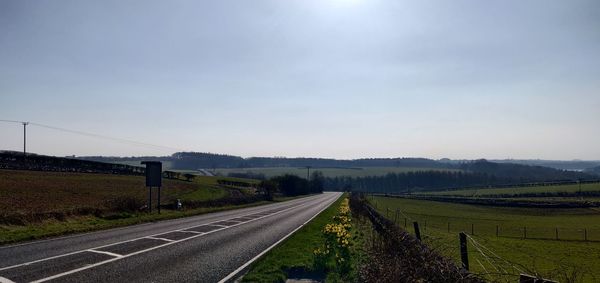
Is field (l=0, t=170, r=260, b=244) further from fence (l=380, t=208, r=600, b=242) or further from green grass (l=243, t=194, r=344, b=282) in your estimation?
fence (l=380, t=208, r=600, b=242)

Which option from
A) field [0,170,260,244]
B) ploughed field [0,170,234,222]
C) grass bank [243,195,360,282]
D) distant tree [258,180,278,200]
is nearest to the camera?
grass bank [243,195,360,282]

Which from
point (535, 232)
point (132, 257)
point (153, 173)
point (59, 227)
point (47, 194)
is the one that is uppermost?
point (153, 173)

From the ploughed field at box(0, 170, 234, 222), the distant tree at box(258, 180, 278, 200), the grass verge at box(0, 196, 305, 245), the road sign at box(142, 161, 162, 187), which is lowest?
the distant tree at box(258, 180, 278, 200)

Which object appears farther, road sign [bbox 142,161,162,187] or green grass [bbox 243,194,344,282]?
road sign [bbox 142,161,162,187]

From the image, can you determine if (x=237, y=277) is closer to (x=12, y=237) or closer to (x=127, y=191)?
(x=12, y=237)

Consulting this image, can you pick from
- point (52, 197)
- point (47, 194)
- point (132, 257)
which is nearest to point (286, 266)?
point (132, 257)

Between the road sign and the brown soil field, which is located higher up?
the road sign

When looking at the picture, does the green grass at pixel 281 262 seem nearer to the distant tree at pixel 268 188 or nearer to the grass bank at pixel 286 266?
the grass bank at pixel 286 266

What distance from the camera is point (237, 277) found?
11.1 m

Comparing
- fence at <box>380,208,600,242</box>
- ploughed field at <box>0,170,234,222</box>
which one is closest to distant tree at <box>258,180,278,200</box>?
ploughed field at <box>0,170,234,222</box>

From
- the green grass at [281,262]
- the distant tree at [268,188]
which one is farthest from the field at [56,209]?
the distant tree at [268,188]

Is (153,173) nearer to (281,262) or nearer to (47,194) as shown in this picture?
(47,194)

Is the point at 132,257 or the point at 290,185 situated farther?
the point at 290,185

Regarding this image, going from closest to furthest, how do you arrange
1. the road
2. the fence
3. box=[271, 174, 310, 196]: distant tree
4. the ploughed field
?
the road
the ploughed field
the fence
box=[271, 174, 310, 196]: distant tree
